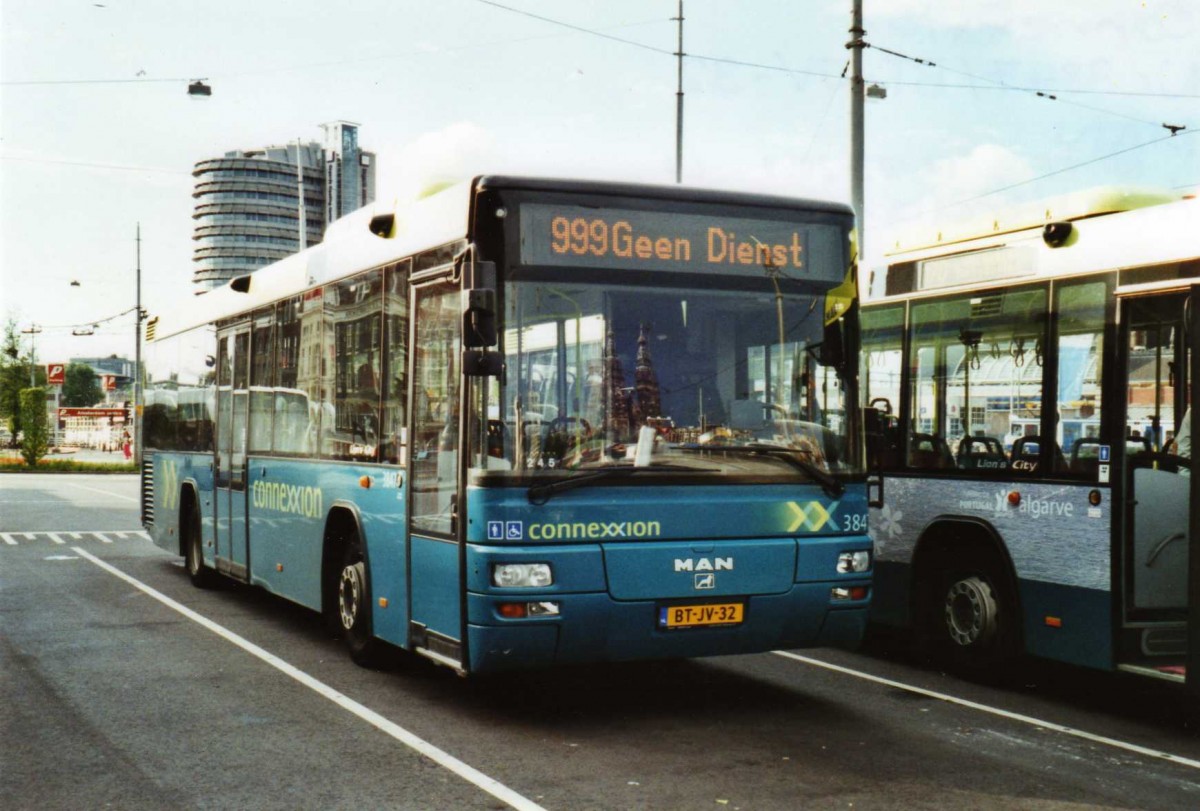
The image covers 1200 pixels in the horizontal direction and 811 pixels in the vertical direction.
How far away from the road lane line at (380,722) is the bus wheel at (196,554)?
1.21m

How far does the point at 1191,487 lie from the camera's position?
7492 mm

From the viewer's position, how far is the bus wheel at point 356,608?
29.8 ft

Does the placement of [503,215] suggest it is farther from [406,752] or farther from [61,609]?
[61,609]

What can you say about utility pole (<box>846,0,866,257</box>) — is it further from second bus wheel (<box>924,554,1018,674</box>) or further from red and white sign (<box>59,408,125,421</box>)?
red and white sign (<box>59,408,125,421</box>)

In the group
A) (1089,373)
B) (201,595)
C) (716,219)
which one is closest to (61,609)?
(201,595)

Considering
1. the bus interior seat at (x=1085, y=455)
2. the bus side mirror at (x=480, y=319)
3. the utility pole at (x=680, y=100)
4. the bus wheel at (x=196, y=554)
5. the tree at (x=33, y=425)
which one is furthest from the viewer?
the tree at (x=33, y=425)

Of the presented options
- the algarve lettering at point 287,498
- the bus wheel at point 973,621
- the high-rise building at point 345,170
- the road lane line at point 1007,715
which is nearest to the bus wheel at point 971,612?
the bus wheel at point 973,621

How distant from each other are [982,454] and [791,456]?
201 centimetres

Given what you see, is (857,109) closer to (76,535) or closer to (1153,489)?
(1153,489)

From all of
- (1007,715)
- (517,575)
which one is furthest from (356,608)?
(1007,715)

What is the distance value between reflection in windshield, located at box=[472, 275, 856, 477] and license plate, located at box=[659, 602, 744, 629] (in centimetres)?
75

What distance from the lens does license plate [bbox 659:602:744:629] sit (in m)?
7.32

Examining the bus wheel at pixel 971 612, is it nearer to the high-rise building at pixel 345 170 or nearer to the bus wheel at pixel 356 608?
the bus wheel at pixel 356 608

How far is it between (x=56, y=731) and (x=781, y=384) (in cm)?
441
